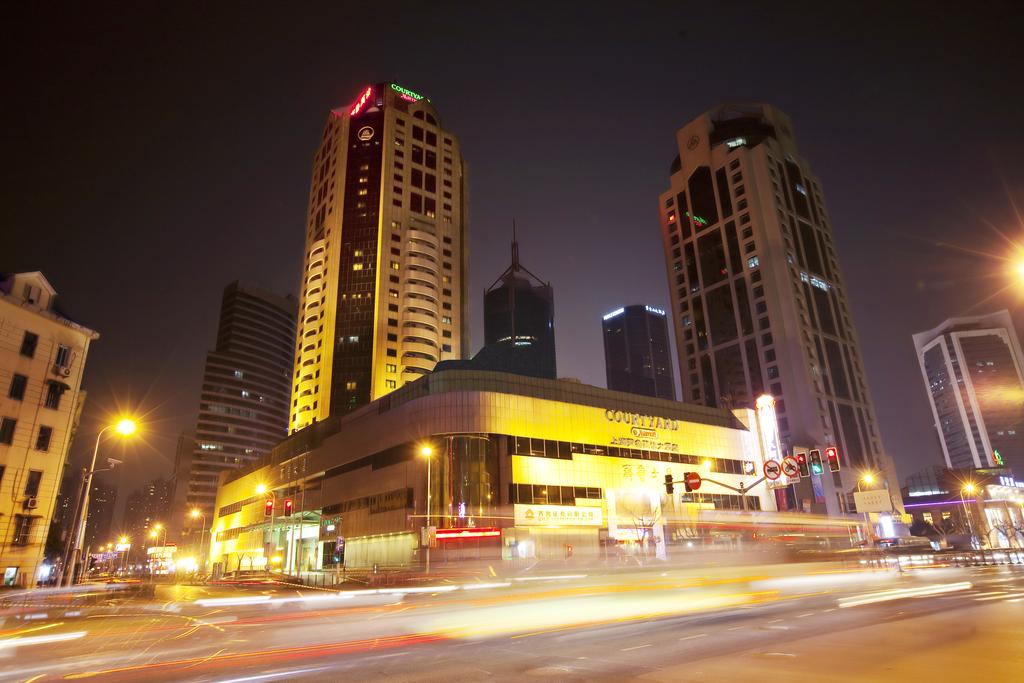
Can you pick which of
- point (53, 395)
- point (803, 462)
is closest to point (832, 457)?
point (803, 462)

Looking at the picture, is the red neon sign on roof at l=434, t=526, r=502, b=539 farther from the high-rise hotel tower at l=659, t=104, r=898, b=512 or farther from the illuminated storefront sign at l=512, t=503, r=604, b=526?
the high-rise hotel tower at l=659, t=104, r=898, b=512

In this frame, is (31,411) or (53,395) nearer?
(31,411)

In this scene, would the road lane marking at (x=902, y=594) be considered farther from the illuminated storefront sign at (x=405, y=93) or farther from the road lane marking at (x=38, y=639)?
the illuminated storefront sign at (x=405, y=93)

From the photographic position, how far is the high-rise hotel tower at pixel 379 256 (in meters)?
119

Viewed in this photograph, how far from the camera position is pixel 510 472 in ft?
198

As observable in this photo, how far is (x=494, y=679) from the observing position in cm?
1016

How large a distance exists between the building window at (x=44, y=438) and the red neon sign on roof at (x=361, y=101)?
12017 cm

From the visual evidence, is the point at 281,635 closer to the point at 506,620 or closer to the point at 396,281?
the point at 506,620

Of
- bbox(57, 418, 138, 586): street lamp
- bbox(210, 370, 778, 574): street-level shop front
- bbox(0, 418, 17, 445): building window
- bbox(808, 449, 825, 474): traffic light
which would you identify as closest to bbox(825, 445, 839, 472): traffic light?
bbox(808, 449, 825, 474): traffic light

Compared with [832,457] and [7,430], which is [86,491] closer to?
[7,430]

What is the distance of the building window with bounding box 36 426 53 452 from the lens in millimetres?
41844

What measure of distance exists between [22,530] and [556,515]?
1808 inches

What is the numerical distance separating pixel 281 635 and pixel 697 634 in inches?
454

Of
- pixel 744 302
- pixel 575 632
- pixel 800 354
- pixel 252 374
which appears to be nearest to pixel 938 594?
pixel 575 632
